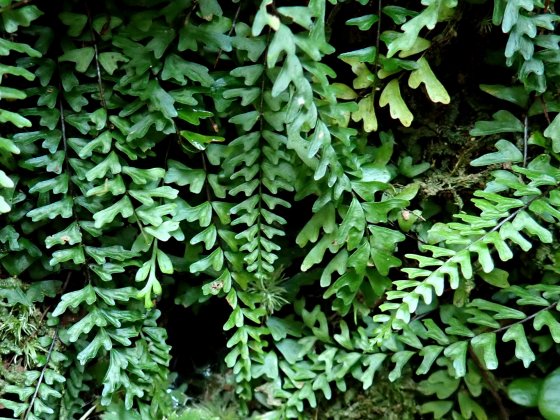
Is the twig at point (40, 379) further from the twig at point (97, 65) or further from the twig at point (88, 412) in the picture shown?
the twig at point (97, 65)

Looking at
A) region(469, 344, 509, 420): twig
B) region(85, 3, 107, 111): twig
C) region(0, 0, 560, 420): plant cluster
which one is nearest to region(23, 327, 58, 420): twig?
region(0, 0, 560, 420): plant cluster

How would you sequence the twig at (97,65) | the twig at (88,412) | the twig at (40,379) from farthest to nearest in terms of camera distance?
the twig at (88,412), the twig at (40,379), the twig at (97,65)

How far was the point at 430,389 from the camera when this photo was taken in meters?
1.62

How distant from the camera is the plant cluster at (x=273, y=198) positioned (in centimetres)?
121

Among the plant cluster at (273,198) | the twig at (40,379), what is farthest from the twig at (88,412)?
the twig at (40,379)

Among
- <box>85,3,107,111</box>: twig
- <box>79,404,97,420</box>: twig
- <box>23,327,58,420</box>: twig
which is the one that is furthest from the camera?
<box>79,404,97,420</box>: twig

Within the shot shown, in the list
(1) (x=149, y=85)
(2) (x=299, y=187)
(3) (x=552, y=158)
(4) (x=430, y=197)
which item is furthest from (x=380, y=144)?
(1) (x=149, y=85)

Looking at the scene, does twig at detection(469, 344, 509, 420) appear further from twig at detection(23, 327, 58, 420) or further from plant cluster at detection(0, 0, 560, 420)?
twig at detection(23, 327, 58, 420)

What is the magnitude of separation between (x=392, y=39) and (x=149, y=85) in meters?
0.61

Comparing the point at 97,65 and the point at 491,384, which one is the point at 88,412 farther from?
the point at 491,384

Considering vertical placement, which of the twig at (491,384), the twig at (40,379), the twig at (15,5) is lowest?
the twig at (491,384)

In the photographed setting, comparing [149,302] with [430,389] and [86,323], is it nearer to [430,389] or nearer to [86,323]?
[86,323]

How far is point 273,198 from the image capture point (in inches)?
53.1

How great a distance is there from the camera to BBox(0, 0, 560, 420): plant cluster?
1207 millimetres
